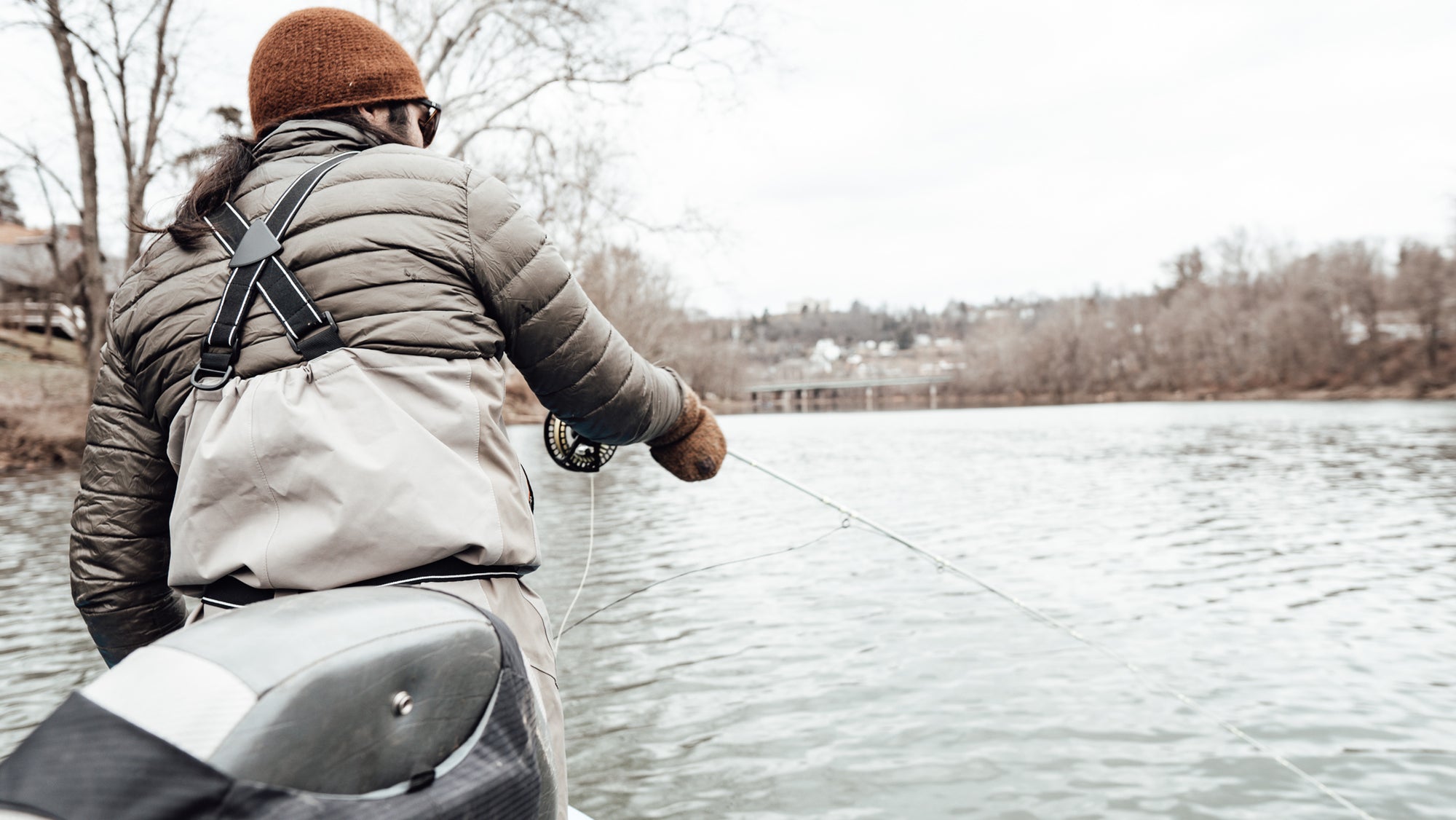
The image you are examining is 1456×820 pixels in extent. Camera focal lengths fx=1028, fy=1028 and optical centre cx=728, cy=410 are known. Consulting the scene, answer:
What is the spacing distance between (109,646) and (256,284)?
0.95 m

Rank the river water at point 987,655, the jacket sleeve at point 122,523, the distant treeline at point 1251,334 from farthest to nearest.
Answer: the distant treeline at point 1251,334 → the river water at point 987,655 → the jacket sleeve at point 122,523

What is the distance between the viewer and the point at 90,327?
24.0 metres

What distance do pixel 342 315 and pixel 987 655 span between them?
6079 millimetres

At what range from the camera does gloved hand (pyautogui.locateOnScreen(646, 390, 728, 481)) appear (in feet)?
7.89

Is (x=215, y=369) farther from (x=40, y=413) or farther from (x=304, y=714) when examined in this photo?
(x=40, y=413)

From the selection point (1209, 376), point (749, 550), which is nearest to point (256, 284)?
point (749, 550)

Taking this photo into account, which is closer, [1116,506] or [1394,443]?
[1116,506]

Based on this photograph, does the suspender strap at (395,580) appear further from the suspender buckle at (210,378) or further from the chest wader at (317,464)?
the suspender buckle at (210,378)

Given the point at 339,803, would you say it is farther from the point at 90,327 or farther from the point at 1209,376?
the point at 1209,376

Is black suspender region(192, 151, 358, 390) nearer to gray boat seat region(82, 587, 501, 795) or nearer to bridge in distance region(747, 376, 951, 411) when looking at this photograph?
gray boat seat region(82, 587, 501, 795)

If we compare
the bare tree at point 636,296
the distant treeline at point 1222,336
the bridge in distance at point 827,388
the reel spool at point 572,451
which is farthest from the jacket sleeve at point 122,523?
the bridge in distance at point 827,388

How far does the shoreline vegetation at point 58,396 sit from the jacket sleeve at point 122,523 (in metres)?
7.83

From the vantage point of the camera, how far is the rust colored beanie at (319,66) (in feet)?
5.85

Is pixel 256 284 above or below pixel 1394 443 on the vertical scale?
above
